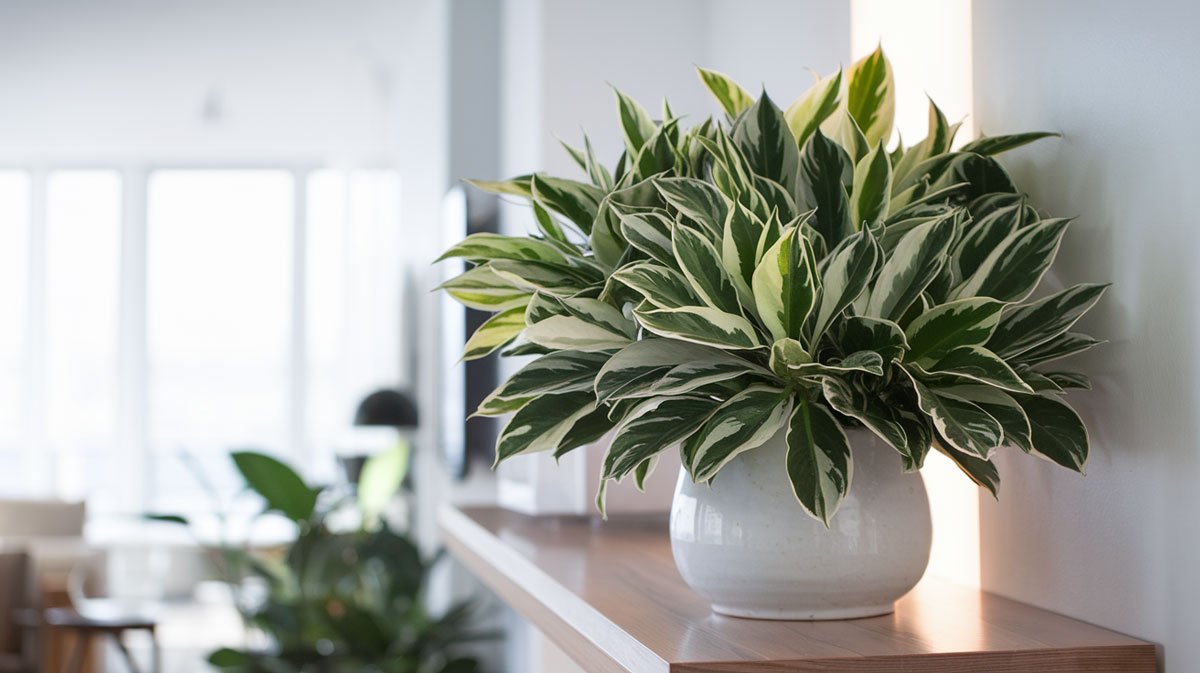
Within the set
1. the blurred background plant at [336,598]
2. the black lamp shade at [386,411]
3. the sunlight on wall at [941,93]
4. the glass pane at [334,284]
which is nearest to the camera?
the sunlight on wall at [941,93]

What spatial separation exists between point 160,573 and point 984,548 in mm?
4069

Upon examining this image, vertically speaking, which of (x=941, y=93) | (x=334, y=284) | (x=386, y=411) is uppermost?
(x=334, y=284)

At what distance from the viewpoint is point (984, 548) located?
3.33ft

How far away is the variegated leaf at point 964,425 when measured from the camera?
0.73m

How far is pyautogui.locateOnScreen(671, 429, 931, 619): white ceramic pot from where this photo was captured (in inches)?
33.0

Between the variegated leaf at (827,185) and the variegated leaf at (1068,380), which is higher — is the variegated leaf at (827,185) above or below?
above

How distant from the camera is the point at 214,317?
27.1ft

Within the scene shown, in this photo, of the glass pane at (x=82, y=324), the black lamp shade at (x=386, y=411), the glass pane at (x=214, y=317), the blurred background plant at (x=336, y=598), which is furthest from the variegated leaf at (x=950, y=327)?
the glass pane at (x=82, y=324)

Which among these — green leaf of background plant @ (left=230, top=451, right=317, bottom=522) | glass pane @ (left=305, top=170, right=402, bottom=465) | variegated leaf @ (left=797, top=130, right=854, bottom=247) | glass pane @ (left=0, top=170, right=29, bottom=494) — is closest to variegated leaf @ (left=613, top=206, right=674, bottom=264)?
variegated leaf @ (left=797, top=130, right=854, bottom=247)

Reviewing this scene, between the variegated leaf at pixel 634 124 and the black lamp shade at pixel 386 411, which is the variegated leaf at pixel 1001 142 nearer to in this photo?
the variegated leaf at pixel 634 124

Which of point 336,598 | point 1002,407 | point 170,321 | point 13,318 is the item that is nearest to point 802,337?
point 1002,407

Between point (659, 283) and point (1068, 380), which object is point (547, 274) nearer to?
point (659, 283)

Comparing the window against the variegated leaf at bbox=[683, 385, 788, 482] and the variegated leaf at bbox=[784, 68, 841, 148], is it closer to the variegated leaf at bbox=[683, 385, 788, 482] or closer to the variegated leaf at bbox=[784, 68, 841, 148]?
the variegated leaf at bbox=[784, 68, 841, 148]

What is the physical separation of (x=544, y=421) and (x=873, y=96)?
37cm
